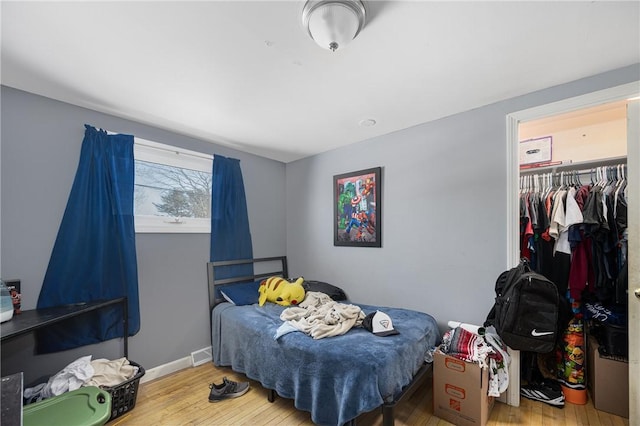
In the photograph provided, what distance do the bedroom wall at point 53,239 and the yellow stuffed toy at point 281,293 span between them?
665 mm

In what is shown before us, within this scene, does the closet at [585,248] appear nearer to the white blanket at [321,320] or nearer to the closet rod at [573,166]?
the closet rod at [573,166]

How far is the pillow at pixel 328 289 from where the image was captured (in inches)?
117

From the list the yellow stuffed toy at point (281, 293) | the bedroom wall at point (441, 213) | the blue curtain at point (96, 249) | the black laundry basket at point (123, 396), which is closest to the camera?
the black laundry basket at point (123, 396)

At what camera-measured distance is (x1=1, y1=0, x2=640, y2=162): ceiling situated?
129 cm

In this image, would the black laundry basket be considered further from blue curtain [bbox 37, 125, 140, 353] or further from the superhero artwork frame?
the superhero artwork frame

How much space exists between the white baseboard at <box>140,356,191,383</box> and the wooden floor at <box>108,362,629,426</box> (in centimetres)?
19

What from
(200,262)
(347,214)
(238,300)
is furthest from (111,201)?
(347,214)

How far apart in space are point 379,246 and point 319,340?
131 cm

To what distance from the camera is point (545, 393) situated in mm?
1991

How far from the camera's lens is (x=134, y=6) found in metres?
1.25

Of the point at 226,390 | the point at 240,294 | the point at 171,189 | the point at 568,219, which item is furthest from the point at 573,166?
the point at 171,189

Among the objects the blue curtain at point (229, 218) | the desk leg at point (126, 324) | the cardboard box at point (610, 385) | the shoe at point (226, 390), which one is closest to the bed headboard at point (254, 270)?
the blue curtain at point (229, 218)

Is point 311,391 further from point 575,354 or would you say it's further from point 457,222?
point 575,354

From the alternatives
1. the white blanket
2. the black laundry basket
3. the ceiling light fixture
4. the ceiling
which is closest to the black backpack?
the white blanket
